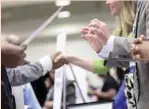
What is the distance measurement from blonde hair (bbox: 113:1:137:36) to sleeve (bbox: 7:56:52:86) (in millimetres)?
394

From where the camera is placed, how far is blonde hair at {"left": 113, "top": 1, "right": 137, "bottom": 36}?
1542 mm

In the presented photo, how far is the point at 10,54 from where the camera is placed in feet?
3.44

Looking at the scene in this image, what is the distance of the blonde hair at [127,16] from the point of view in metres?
1.54

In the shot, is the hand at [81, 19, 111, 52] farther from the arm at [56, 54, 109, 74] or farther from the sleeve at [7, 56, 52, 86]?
the arm at [56, 54, 109, 74]

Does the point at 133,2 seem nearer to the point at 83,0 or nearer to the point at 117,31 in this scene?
the point at 117,31

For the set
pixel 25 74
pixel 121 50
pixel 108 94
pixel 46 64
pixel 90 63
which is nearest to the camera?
pixel 121 50

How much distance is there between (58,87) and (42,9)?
360 cm

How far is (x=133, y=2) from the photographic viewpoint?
1.56m

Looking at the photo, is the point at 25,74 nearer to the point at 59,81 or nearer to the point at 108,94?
the point at 59,81

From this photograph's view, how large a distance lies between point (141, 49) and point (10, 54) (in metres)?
0.35

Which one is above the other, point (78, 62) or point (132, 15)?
point (132, 15)

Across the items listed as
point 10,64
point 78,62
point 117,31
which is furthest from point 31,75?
point 10,64

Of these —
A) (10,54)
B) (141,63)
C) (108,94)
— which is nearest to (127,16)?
(141,63)

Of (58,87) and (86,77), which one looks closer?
(58,87)
